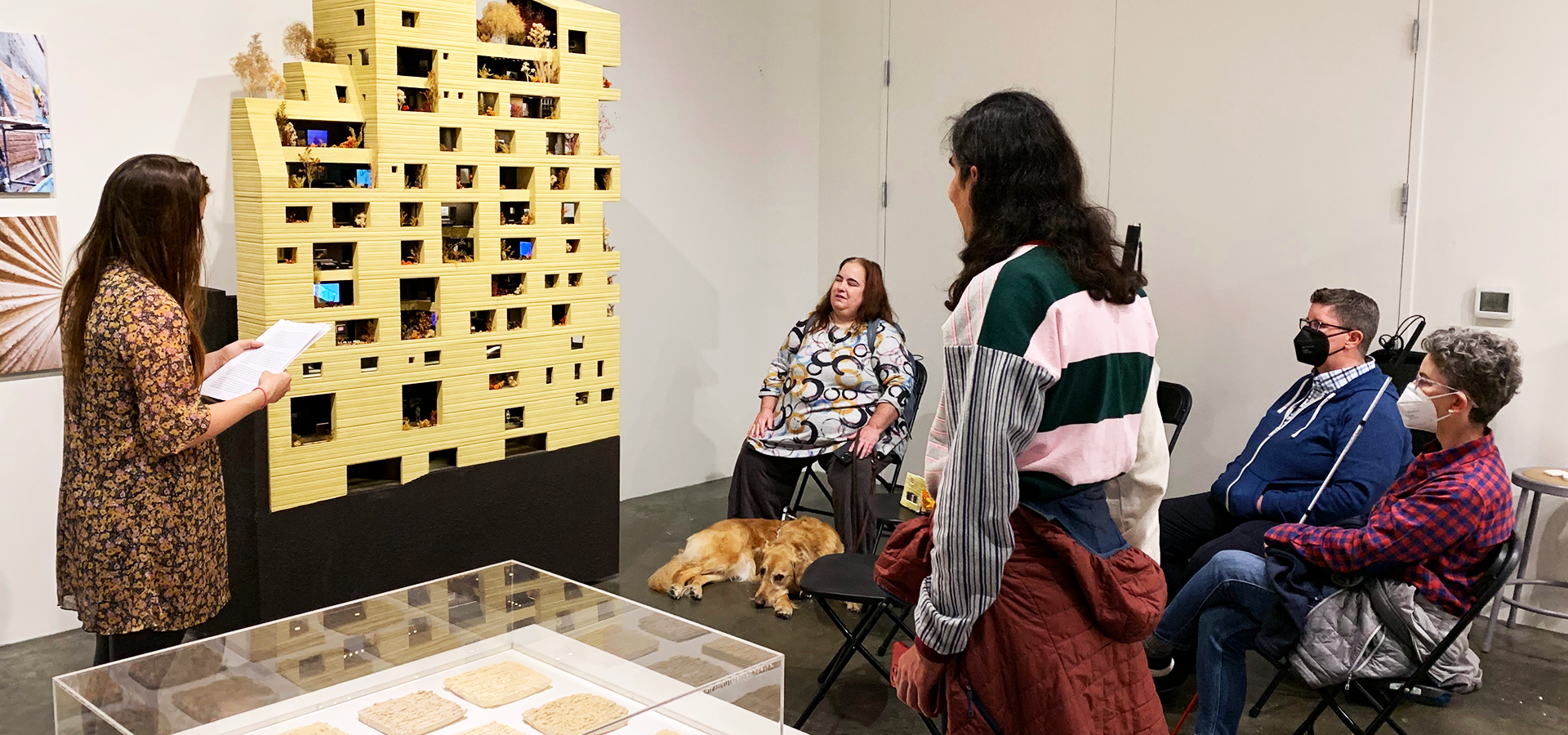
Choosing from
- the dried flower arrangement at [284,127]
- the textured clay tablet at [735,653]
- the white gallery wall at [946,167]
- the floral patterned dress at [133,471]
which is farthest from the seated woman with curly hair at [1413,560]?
the dried flower arrangement at [284,127]

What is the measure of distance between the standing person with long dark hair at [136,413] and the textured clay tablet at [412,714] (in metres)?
1.14

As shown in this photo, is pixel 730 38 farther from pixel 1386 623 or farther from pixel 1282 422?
pixel 1386 623

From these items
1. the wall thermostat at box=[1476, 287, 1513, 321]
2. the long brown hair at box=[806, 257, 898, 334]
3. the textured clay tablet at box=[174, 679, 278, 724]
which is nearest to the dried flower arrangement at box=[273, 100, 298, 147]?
the textured clay tablet at box=[174, 679, 278, 724]

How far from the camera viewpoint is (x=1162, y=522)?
14.4 feet

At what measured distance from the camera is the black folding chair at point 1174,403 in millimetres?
5004

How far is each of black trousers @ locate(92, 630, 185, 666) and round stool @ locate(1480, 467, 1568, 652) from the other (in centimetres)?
448

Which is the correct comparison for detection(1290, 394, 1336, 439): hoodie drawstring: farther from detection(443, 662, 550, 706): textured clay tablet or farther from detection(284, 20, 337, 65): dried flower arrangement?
detection(284, 20, 337, 65): dried flower arrangement

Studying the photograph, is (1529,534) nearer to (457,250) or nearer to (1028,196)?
(1028,196)

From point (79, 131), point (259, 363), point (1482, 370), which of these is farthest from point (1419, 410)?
point (79, 131)

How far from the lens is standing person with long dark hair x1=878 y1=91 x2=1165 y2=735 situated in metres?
1.84

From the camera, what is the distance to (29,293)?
4.13m

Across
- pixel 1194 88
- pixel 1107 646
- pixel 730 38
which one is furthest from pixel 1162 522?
pixel 730 38

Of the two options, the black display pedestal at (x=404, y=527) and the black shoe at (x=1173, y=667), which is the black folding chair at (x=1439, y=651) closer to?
the black shoe at (x=1173, y=667)

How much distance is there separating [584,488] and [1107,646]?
322cm
